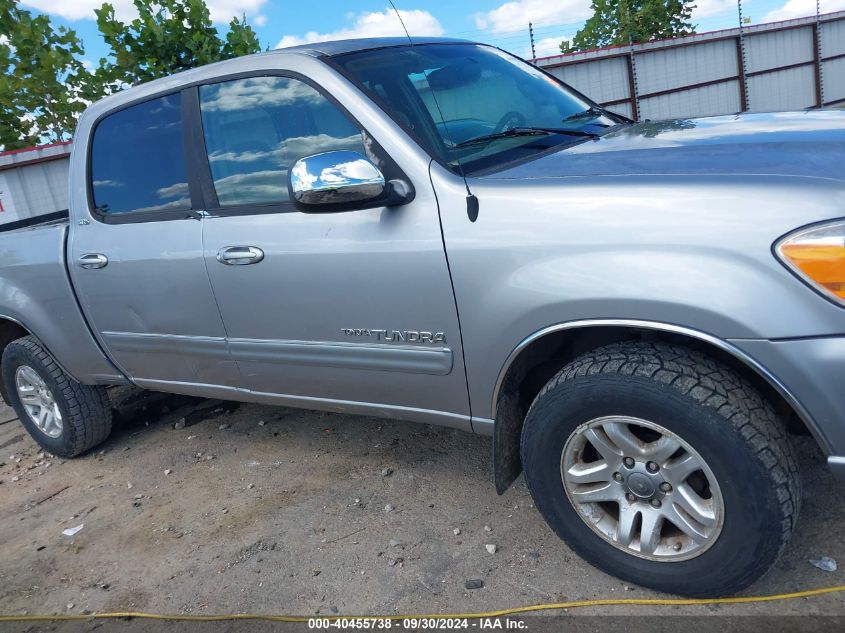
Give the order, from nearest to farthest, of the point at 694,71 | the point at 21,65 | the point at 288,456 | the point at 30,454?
the point at 288,456 → the point at 30,454 → the point at 21,65 → the point at 694,71

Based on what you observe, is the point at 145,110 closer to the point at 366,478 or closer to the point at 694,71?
the point at 366,478

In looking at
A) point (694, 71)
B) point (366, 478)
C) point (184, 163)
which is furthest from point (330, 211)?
point (694, 71)

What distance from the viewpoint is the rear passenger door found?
10.4 feet

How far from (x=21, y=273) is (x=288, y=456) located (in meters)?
1.74

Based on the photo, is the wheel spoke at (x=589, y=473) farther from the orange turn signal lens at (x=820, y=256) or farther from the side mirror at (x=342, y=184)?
the side mirror at (x=342, y=184)

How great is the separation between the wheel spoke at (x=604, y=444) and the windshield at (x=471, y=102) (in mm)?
972

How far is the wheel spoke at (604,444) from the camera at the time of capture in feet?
7.39

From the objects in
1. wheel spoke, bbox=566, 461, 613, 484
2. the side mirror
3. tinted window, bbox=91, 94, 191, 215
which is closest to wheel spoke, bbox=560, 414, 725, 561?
wheel spoke, bbox=566, 461, 613, 484

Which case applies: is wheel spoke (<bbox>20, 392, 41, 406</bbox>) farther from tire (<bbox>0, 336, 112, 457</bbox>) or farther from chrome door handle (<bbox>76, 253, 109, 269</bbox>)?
chrome door handle (<bbox>76, 253, 109, 269</bbox>)

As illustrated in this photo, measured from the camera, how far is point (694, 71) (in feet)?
52.3

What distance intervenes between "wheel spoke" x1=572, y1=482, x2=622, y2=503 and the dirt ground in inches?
13.0

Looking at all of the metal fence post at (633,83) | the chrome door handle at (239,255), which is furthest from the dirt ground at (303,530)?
the metal fence post at (633,83)

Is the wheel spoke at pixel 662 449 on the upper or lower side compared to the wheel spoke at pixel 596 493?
upper

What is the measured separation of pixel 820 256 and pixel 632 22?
1720 cm
